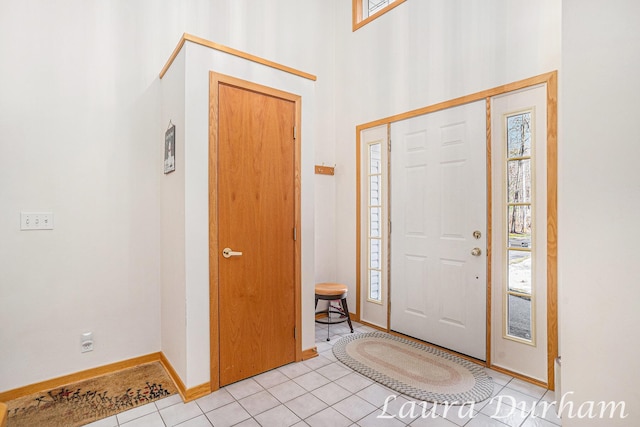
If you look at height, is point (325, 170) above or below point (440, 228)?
above

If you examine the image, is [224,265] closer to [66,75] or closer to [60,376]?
[60,376]

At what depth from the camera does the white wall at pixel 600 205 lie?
1.09 meters

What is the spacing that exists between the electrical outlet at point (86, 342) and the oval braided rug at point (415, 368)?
1882 mm

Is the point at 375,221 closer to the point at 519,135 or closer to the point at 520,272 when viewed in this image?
the point at 520,272

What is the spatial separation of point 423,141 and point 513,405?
212 centimetres

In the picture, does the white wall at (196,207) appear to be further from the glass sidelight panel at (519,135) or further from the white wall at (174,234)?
the glass sidelight panel at (519,135)

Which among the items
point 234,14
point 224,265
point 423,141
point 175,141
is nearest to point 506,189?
point 423,141

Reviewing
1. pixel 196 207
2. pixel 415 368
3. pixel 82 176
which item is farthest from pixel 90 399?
pixel 415 368

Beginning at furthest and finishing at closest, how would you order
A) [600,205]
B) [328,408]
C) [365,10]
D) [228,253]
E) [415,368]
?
[365,10] → [415,368] → [228,253] → [328,408] → [600,205]

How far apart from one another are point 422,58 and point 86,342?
12.0 ft

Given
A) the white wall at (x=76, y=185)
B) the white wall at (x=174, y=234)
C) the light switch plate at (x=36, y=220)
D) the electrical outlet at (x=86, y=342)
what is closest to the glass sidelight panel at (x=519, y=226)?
the white wall at (x=174, y=234)

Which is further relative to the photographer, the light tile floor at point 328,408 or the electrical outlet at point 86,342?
the electrical outlet at point 86,342

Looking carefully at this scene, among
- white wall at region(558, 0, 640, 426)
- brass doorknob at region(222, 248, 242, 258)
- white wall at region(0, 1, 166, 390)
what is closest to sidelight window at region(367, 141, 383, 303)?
brass doorknob at region(222, 248, 242, 258)

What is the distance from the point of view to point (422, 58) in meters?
3.01
